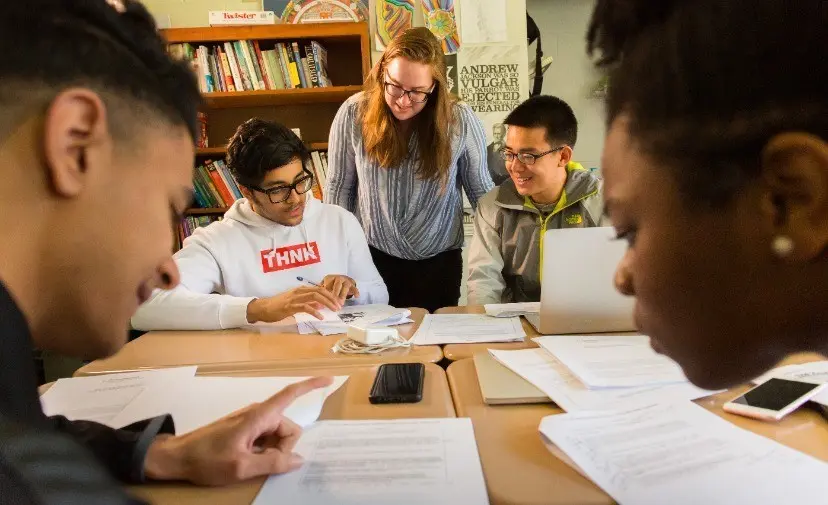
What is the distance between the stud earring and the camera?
0.38 meters

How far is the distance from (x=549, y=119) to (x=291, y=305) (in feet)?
3.23

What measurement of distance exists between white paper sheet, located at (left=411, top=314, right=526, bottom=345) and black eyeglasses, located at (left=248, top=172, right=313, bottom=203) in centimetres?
56

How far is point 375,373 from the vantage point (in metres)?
0.97

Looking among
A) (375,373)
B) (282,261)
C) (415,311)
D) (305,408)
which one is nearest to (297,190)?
(282,261)

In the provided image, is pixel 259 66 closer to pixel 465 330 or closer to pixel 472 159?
pixel 472 159

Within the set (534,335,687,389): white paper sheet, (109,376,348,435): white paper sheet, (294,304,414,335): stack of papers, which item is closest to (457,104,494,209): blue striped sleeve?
(294,304,414,335): stack of papers

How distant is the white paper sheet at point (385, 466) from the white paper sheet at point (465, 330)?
1.38ft

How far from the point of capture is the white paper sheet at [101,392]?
0.85m

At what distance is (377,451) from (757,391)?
1.81ft

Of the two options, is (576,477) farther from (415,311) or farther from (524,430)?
(415,311)

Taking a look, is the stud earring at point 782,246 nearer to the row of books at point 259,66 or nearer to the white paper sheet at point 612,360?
the white paper sheet at point 612,360

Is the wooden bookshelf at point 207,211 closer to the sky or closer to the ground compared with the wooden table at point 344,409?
closer to the sky

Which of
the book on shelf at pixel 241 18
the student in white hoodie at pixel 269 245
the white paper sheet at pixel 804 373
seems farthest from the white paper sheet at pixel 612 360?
the book on shelf at pixel 241 18

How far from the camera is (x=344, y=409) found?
2.68ft
